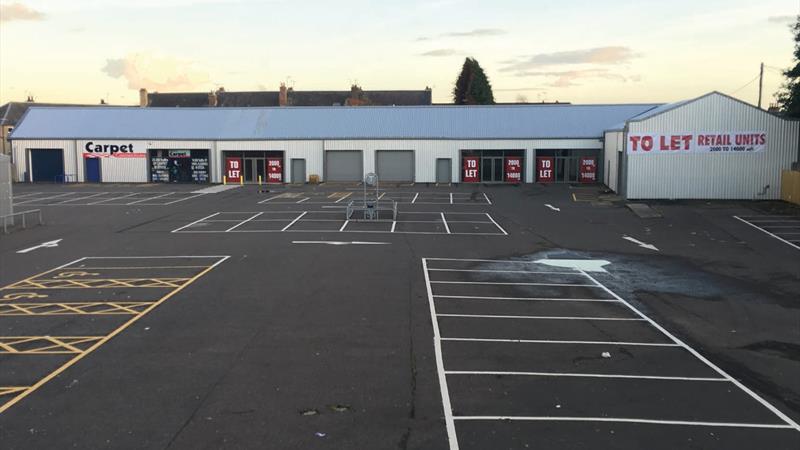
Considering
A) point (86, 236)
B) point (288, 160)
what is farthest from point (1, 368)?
point (288, 160)

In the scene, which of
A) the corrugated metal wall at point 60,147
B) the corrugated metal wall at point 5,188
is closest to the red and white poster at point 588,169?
the corrugated metal wall at point 5,188

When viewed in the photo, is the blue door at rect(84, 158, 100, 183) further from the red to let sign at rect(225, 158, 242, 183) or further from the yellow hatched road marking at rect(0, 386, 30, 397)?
the yellow hatched road marking at rect(0, 386, 30, 397)

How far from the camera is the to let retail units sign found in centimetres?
3656

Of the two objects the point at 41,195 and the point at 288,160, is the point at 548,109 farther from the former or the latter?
the point at 41,195

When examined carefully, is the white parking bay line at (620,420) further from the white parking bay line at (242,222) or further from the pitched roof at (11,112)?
the pitched roof at (11,112)

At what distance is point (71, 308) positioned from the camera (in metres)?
14.4

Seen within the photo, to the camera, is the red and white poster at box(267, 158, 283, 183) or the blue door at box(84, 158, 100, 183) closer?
the red and white poster at box(267, 158, 283, 183)

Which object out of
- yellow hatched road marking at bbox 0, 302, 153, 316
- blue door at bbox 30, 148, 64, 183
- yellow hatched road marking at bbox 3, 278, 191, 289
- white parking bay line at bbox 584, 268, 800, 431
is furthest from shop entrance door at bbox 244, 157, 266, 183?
white parking bay line at bbox 584, 268, 800, 431

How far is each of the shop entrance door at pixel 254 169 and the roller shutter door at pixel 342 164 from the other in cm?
538

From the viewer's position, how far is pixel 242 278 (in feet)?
57.6

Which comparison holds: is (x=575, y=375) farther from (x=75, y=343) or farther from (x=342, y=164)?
(x=342, y=164)

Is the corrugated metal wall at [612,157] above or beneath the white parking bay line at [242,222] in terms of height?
above

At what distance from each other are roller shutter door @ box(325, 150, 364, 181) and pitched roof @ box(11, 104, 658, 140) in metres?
1.39

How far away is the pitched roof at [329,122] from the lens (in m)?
54.1
